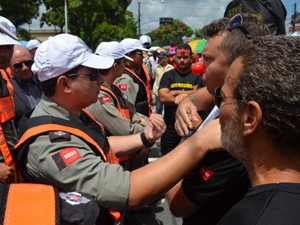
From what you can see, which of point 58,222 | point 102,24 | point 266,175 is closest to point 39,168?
point 58,222

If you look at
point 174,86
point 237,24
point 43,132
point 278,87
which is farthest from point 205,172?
point 174,86

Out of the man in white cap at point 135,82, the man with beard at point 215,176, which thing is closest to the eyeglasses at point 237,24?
the man with beard at point 215,176

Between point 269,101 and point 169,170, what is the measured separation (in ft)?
2.26

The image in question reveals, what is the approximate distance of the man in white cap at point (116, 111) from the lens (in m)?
3.17

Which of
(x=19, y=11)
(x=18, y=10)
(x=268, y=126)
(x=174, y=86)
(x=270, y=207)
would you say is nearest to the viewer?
(x=270, y=207)

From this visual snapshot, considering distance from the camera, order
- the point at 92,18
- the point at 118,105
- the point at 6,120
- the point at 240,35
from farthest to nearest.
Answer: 1. the point at 92,18
2. the point at 118,105
3. the point at 6,120
4. the point at 240,35

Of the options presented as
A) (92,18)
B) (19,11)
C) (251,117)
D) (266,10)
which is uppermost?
(266,10)

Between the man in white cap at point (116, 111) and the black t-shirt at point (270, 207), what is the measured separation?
197cm

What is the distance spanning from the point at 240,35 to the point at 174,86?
3639 millimetres

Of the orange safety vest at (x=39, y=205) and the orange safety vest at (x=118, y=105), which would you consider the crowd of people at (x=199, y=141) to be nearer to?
the orange safety vest at (x=39, y=205)

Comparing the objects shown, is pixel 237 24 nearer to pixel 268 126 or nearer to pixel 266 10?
pixel 266 10

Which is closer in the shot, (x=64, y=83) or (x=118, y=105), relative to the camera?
(x=64, y=83)

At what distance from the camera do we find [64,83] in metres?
2.02

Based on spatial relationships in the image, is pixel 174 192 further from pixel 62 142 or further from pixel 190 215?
pixel 62 142
